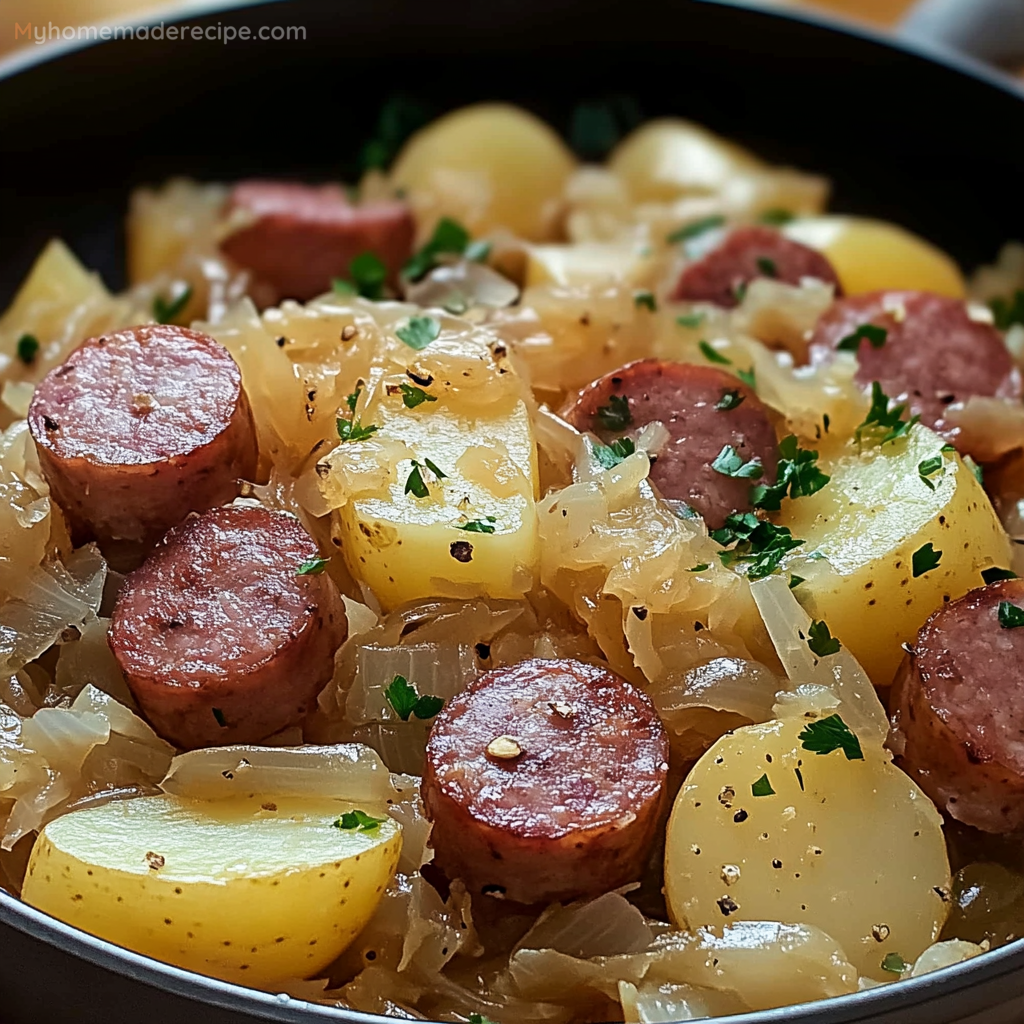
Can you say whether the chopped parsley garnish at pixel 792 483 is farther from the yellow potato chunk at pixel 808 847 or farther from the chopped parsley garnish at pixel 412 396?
the chopped parsley garnish at pixel 412 396

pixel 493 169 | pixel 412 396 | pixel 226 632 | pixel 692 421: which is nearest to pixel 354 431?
pixel 412 396

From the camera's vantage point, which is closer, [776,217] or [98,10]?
[776,217]

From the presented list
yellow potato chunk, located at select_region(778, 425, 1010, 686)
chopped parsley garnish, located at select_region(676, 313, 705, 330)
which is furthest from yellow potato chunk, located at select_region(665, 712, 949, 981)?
chopped parsley garnish, located at select_region(676, 313, 705, 330)

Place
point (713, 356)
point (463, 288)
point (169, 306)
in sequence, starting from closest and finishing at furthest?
point (713, 356) → point (463, 288) → point (169, 306)

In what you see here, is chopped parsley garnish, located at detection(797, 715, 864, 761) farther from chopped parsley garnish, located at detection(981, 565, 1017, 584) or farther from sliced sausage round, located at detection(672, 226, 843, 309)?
sliced sausage round, located at detection(672, 226, 843, 309)

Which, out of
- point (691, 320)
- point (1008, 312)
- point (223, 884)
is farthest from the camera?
point (1008, 312)

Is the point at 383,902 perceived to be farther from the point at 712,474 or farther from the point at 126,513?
the point at 712,474

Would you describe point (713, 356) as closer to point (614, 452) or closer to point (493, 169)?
point (614, 452)
